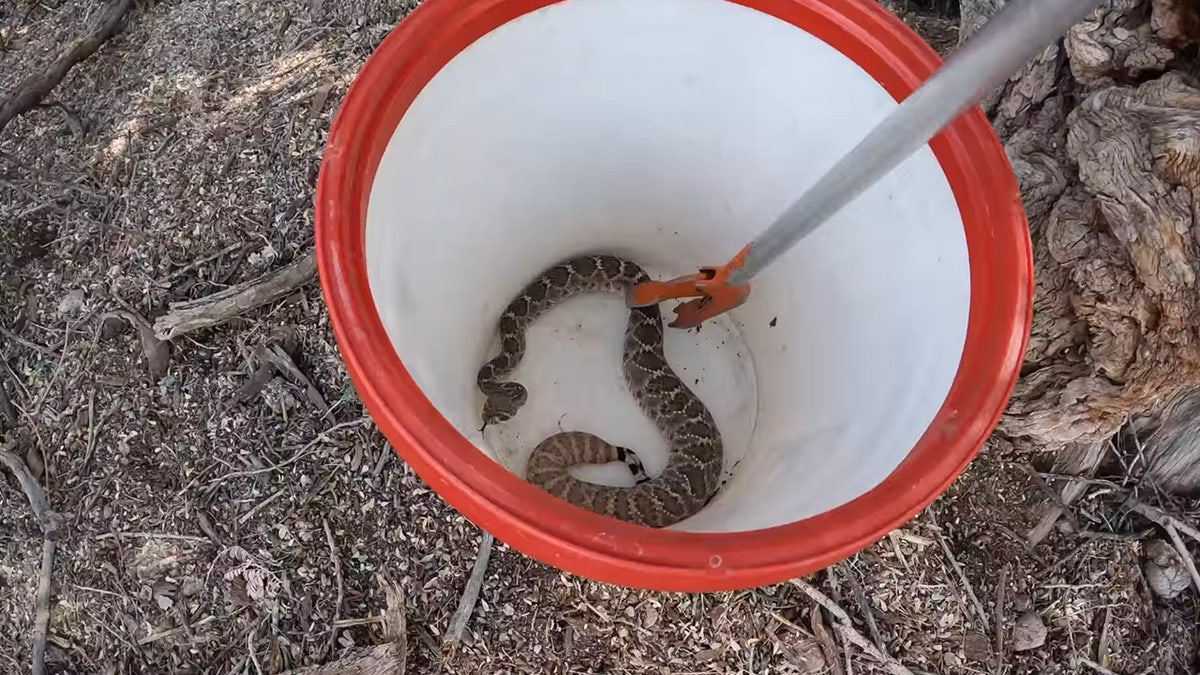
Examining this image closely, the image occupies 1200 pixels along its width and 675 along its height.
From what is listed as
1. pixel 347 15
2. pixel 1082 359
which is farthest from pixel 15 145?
pixel 1082 359

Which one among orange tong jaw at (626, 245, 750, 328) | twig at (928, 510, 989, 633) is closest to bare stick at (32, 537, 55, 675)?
orange tong jaw at (626, 245, 750, 328)

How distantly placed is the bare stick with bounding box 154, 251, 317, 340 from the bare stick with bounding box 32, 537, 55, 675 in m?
0.60

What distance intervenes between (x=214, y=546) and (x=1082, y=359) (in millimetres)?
2111

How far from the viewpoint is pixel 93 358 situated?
2570mm

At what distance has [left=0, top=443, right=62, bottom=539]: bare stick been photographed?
2412 millimetres

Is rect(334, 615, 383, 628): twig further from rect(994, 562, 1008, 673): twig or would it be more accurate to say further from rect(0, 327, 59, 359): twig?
rect(994, 562, 1008, 673): twig

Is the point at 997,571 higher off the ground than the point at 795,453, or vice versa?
the point at 795,453

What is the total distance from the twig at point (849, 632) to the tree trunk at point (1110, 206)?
2.18ft

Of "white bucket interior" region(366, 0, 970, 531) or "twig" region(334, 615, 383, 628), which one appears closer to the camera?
"white bucket interior" region(366, 0, 970, 531)

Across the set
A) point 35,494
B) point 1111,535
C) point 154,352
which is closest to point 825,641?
point 1111,535

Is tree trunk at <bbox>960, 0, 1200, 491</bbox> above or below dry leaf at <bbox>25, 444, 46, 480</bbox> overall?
above

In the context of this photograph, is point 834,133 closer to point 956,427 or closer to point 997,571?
point 956,427

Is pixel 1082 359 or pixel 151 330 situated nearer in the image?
pixel 1082 359

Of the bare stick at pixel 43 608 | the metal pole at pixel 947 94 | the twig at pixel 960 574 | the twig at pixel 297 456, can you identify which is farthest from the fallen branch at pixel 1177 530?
the bare stick at pixel 43 608
